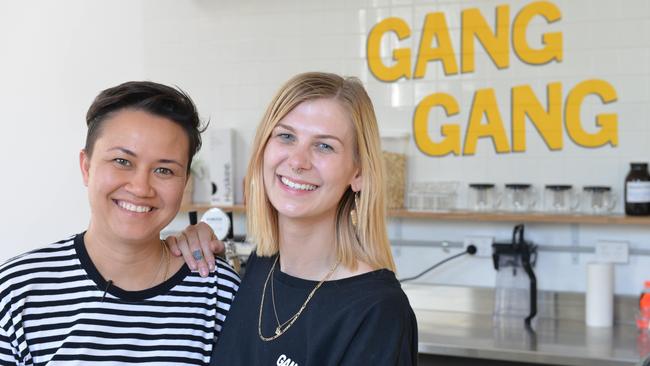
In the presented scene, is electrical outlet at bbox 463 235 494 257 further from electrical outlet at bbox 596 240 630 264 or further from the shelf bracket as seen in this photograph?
electrical outlet at bbox 596 240 630 264

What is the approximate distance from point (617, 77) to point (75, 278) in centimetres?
260

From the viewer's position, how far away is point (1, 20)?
4.38 m

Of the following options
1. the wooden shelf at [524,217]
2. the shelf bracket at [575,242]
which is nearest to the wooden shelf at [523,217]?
the wooden shelf at [524,217]

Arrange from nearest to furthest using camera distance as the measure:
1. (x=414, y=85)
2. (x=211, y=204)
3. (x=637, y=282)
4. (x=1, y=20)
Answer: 1. (x=637, y=282)
2. (x=414, y=85)
3. (x=211, y=204)
4. (x=1, y=20)

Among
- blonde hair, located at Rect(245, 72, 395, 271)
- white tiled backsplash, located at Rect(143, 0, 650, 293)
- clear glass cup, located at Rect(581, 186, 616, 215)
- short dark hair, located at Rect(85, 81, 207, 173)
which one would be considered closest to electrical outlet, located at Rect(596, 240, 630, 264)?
white tiled backsplash, located at Rect(143, 0, 650, 293)

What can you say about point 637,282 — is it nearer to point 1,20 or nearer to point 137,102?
point 137,102

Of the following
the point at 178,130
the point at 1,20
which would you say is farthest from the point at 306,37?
the point at 178,130

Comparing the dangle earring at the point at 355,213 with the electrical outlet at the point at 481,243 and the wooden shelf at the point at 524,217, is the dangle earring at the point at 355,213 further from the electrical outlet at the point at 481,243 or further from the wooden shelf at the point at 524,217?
the electrical outlet at the point at 481,243

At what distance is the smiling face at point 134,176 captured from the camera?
1.55 metres

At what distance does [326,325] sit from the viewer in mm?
1433

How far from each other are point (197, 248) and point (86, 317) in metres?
0.30

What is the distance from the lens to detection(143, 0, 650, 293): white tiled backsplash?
3.37 meters

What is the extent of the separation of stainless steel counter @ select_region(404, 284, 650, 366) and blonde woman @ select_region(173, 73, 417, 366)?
1.45 m

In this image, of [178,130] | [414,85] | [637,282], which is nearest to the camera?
[178,130]
